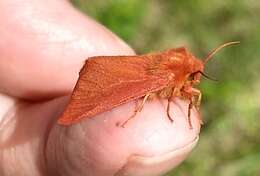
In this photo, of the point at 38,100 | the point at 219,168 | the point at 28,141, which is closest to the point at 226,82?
the point at 219,168

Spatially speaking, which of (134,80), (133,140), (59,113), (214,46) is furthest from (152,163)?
(214,46)

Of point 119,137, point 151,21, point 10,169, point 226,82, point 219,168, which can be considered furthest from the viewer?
point 151,21

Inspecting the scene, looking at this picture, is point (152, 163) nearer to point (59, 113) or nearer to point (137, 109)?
point (137, 109)

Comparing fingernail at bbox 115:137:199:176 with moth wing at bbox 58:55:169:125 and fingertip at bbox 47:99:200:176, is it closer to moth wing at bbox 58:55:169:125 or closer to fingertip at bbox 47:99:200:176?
fingertip at bbox 47:99:200:176

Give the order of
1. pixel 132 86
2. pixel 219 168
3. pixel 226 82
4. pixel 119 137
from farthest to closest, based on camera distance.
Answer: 1. pixel 226 82
2. pixel 219 168
3. pixel 132 86
4. pixel 119 137

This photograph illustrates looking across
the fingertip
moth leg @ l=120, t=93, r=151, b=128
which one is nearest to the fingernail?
the fingertip

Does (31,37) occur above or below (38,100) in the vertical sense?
above

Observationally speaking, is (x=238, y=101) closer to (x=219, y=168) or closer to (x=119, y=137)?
(x=219, y=168)

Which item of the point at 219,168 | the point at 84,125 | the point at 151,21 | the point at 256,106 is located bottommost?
the point at 219,168
